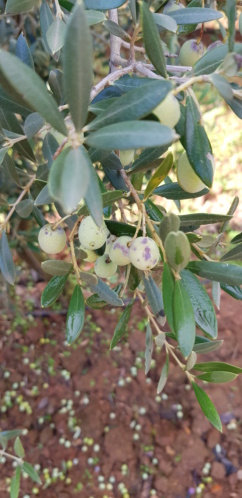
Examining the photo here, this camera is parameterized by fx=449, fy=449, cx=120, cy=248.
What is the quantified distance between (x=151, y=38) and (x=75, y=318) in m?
0.39

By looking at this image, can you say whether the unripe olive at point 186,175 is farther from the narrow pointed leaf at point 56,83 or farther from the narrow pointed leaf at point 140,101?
the narrow pointed leaf at point 56,83

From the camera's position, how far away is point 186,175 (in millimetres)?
530

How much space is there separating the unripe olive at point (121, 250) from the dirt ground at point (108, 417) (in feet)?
4.91

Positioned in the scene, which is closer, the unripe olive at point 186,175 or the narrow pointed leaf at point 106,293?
the unripe olive at point 186,175

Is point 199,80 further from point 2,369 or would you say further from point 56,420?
point 2,369

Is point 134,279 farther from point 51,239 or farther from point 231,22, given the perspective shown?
point 231,22

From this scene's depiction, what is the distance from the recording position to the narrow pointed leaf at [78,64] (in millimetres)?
325

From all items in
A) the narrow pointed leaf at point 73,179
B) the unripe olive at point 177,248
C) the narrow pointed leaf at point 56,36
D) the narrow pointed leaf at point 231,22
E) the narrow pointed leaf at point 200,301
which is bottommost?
the narrow pointed leaf at point 200,301

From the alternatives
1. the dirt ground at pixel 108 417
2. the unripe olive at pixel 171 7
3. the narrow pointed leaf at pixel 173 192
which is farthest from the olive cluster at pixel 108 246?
the dirt ground at pixel 108 417

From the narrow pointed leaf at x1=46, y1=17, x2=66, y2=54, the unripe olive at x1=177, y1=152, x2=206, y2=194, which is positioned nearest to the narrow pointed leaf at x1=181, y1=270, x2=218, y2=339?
the unripe olive at x1=177, y1=152, x2=206, y2=194

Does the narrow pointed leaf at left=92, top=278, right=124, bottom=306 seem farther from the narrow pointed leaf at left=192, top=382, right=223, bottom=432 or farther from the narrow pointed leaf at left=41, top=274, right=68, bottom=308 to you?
the narrow pointed leaf at left=192, top=382, right=223, bottom=432

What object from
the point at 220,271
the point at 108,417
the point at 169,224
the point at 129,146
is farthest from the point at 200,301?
the point at 108,417

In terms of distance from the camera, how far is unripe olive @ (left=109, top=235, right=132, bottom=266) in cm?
56

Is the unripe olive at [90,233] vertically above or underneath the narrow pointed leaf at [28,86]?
underneath
